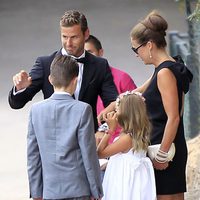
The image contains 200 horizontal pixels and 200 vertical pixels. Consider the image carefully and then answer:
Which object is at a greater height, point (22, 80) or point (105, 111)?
point (22, 80)

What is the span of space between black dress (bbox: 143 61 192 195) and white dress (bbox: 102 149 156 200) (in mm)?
120

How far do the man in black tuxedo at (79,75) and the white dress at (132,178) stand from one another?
42 cm

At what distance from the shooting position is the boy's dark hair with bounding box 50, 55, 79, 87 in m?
4.54

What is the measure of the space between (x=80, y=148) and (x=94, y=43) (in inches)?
75.4

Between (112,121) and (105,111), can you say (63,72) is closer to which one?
(112,121)

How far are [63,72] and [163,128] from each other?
31.4 inches

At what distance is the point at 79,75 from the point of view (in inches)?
201

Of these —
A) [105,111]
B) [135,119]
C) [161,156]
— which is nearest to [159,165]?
→ [161,156]

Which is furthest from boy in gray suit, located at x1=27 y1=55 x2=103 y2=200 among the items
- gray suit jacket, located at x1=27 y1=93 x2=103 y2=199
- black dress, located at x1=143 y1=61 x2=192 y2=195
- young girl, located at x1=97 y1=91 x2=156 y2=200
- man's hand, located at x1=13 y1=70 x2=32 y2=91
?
black dress, located at x1=143 y1=61 x2=192 y2=195

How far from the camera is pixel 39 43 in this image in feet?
44.8

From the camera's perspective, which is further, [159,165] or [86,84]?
[86,84]

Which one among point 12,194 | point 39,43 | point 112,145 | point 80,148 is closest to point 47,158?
point 80,148

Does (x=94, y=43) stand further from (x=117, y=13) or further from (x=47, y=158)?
(x=117, y=13)

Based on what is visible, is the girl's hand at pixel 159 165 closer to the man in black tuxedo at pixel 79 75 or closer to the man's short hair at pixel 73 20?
the man in black tuxedo at pixel 79 75
